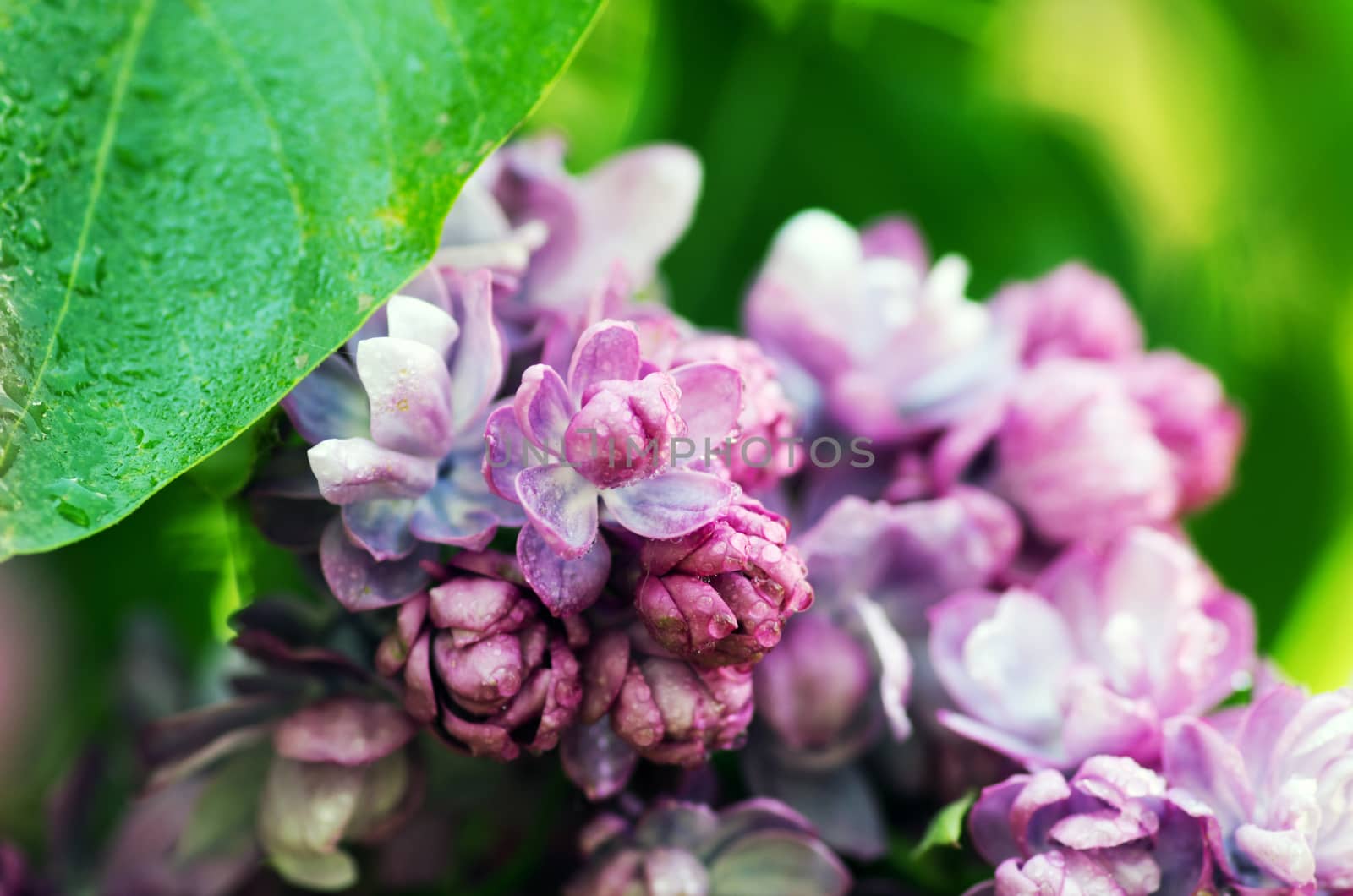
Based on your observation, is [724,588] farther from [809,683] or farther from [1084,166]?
[1084,166]

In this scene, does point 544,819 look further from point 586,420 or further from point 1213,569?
point 1213,569

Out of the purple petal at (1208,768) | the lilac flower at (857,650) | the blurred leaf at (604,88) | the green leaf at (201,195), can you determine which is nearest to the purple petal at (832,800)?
the lilac flower at (857,650)

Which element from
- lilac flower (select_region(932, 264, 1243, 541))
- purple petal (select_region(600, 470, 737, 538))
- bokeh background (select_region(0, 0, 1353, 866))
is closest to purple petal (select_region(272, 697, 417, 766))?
purple petal (select_region(600, 470, 737, 538))

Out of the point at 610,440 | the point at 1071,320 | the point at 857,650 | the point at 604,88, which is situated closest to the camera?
the point at 610,440

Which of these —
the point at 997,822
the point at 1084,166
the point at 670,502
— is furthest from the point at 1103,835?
the point at 1084,166

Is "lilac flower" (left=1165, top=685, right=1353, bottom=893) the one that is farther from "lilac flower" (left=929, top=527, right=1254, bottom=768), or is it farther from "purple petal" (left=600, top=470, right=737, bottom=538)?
"purple petal" (left=600, top=470, right=737, bottom=538)

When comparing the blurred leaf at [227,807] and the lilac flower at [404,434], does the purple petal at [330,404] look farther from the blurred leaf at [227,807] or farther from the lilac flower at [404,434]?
the blurred leaf at [227,807]
